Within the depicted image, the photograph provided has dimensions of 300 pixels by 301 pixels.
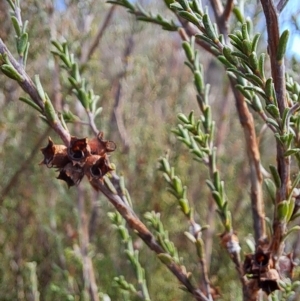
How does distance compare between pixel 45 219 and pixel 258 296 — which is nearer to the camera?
pixel 258 296

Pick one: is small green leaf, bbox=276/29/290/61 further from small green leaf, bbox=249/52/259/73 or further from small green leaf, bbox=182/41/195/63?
small green leaf, bbox=182/41/195/63

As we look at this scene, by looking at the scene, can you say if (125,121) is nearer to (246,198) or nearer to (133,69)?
(133,69)

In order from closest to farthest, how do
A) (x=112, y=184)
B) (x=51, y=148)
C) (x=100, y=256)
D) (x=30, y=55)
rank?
(x=51, y=148), (x=112, y=184), (x=30, y=55), (x=100, y=256)

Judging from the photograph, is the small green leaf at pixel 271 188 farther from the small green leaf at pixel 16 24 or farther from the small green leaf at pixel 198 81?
the small green leaf at pixel 16 24

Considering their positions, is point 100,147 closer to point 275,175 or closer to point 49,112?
point 49,112

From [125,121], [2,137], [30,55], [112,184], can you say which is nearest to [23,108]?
[2,137]

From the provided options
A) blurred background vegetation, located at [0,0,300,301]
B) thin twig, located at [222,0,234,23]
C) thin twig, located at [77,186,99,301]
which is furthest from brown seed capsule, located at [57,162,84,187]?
blurred background vegetation, located at [0,0,300,301]
